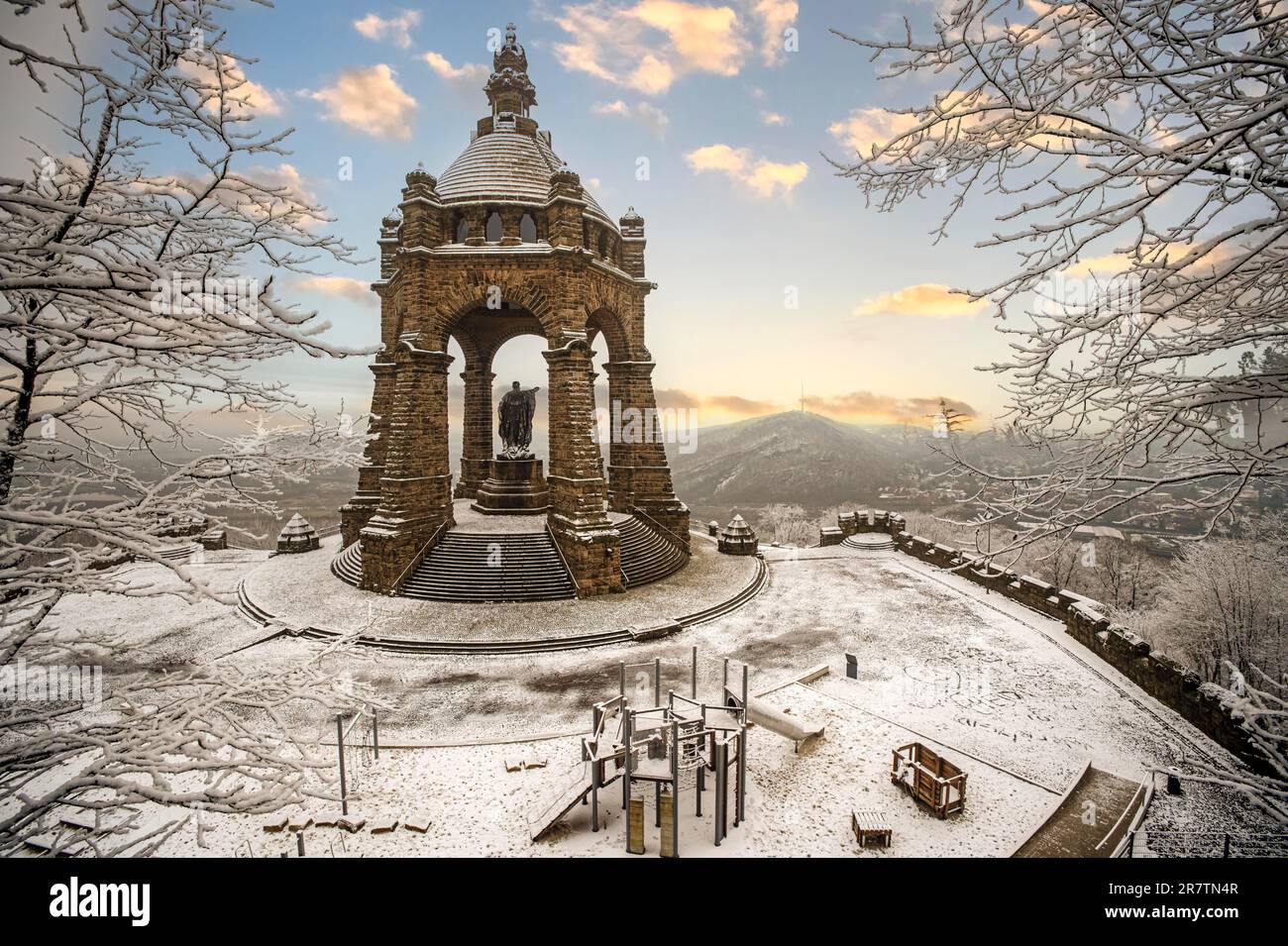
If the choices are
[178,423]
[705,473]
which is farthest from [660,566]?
[705,473]

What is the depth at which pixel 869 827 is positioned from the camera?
6.02m

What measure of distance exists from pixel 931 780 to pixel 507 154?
20561 millimetres

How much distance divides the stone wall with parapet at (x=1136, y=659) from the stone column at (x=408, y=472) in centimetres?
1349

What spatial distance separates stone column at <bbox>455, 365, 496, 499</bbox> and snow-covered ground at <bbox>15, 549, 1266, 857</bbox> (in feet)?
30.8

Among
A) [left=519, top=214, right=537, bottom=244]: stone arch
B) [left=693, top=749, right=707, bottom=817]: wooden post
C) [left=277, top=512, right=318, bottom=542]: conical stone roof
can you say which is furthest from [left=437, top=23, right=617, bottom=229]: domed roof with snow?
[left=693, top=749, right=707, bottom=817]: wooden post

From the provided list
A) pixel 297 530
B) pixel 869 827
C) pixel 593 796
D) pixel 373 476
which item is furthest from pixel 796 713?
pixel 297 530

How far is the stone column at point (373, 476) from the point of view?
18000 mm

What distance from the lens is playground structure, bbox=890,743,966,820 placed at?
6.50 m

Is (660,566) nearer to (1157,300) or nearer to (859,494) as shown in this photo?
(1157,300)

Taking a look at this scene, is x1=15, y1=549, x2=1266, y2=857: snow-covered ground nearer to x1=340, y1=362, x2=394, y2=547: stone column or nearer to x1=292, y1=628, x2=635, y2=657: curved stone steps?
x1=292, y1=628, x2=635, y2=657: curved stone steps

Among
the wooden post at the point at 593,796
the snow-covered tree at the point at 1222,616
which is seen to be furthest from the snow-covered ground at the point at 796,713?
the snow-covered tree at the point at 1222,616

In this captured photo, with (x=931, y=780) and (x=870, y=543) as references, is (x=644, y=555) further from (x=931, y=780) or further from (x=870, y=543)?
(x=931, y=780)

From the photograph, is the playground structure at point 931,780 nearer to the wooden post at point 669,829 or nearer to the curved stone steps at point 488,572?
the wooden post at point 669,829
